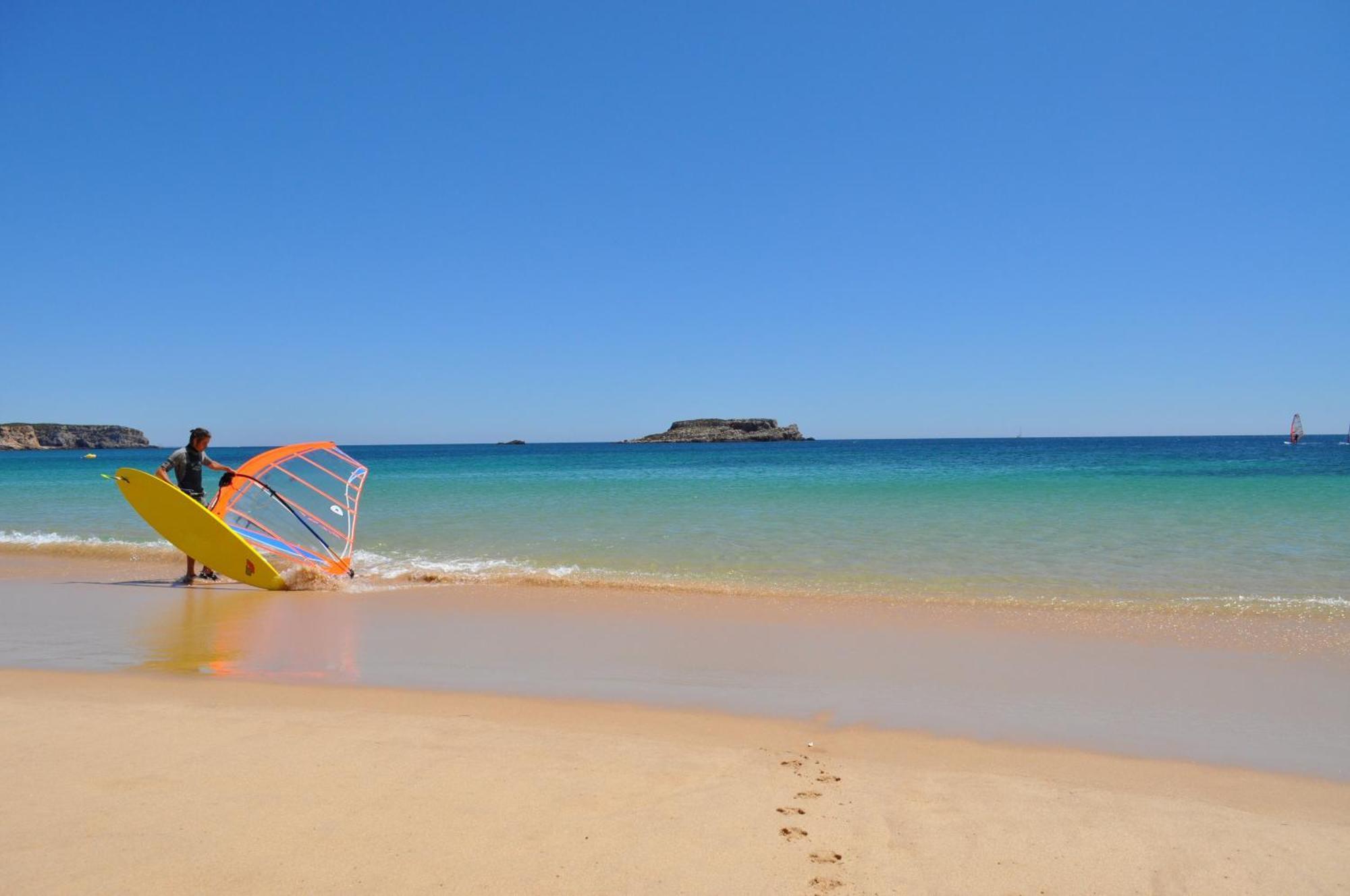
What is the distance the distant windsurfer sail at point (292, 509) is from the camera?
8078 mm

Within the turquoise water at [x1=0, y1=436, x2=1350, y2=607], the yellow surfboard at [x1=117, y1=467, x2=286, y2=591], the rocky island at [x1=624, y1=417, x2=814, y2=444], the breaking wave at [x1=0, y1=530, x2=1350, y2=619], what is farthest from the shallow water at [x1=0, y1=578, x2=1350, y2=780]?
the rocky island at [x1=624, y1=417, x2=814, y2=444]

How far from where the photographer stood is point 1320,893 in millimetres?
2295

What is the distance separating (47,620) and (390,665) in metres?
3.32

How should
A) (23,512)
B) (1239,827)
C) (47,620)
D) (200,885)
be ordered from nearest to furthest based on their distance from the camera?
1. (200,885)
2. (1239,827)
3. (47,620)
4. (23,512)

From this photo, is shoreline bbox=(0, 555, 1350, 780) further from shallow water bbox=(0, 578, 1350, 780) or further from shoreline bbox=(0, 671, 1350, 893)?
shoreline bbox=(0, 671, 1350, 893)

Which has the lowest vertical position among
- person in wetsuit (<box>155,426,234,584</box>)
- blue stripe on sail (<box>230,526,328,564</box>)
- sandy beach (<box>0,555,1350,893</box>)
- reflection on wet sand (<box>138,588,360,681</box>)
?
reflection on wet sand (<box>138,588,360,681</box>)

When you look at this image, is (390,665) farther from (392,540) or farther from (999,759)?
(392,540)

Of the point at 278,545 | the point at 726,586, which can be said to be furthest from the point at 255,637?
the point at 726,586

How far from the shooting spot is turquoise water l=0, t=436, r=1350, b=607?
7707 millimetres

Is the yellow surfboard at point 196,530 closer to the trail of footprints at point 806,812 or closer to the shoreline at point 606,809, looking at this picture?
the shoreline at point 606,809

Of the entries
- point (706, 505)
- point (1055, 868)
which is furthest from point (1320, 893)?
point (706, 505)

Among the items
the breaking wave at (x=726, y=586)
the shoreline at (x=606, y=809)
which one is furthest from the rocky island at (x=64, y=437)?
the shoreline at (x=606, y=809)

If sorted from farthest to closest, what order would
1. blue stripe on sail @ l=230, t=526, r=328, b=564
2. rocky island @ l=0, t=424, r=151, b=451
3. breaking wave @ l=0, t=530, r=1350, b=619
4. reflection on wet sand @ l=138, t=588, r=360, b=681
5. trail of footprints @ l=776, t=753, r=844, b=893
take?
rocky island @ l=0, t=424, r=151, b=451
blue stripe on sail @ l=230, t=526, r=328, b=564
breaking wave @ l=0, t=530, r=1350, b=619
reflection on wet sand @ l=138, t=588, r=360, b=681
trail of footprints @ l=776, t=753, r=844, b=893

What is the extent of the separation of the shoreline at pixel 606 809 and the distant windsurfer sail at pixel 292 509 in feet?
14.7
